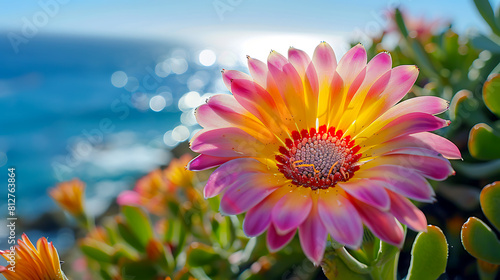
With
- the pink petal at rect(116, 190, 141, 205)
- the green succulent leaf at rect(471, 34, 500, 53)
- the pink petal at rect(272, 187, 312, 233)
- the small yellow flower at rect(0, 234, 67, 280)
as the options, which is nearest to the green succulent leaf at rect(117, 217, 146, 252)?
the pink petal at rect(116, 190, 141, 205)

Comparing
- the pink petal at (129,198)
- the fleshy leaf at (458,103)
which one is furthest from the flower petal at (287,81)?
the pink petal at (129,198)

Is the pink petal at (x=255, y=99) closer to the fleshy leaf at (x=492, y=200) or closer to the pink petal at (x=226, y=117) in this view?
the pink petal at (x=226, y=117)

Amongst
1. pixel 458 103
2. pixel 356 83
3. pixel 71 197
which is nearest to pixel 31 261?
pixel 356 83

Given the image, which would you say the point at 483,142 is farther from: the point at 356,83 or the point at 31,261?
the point at 31,261

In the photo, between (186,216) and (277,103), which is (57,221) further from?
(277,103)

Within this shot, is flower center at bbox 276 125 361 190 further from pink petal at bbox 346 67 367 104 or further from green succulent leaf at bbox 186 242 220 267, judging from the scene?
green succulent leaf at bbox 186 242 220 267
